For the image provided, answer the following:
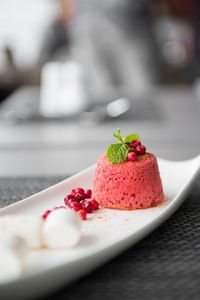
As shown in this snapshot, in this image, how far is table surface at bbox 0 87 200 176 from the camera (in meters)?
1.86

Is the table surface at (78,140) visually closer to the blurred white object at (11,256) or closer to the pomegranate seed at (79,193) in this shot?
the pomegranate seed at (79,193)

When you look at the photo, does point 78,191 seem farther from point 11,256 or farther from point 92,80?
point 92,80

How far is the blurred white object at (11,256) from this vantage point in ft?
2.47

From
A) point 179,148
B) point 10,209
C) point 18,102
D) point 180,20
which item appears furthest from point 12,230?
point 180,20

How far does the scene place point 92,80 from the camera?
16.0 feet

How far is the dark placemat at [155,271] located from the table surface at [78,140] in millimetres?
717

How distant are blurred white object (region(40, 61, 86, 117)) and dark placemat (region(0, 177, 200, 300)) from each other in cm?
152

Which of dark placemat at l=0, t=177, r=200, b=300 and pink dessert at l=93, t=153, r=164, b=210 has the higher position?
pink dessert at l=93, t=153, r=164, b=210

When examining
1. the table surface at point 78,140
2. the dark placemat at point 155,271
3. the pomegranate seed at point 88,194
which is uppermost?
the table surface at point 78,140

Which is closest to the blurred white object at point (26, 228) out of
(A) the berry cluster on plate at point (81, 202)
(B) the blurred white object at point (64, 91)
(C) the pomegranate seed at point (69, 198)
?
(A) the berry cluster on plate at point (81, 202)

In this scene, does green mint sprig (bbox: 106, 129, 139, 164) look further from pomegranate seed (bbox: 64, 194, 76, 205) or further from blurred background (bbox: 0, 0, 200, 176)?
blurred background (bbox: 0, 0, 200, 176)

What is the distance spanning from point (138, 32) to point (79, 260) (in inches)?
204

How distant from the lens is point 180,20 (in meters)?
6.43

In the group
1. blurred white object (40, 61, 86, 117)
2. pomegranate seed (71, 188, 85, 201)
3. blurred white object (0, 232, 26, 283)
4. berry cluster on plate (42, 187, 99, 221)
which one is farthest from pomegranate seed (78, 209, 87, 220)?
blurred white object (40, 61, 86, 117)
